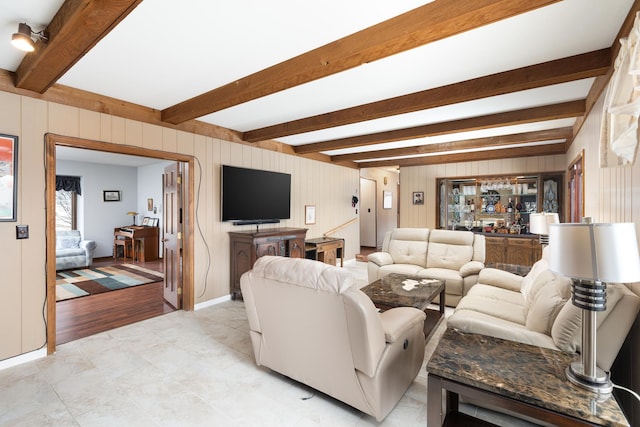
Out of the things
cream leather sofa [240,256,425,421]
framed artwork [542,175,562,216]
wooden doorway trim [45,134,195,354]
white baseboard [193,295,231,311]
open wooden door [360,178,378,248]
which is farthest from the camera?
open wooden door [360,178,378,248]

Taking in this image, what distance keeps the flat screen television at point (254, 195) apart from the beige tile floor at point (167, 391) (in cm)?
193

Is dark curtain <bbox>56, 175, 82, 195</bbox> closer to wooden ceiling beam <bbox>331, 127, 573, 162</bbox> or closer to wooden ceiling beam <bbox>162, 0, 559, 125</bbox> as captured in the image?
wooden ceiling beam <bbox>331, 127, 573, 162</bbox>

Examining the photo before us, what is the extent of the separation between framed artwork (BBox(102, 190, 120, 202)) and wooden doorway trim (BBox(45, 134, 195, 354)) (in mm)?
5408

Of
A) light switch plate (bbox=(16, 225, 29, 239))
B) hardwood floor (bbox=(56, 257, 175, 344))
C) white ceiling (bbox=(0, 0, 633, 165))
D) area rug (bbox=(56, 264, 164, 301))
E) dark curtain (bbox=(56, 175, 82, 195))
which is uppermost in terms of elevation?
white ceiling (bbox=(0, 0, 633, 165))

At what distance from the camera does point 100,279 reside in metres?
5.67

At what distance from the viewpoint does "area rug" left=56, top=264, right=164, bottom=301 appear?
489 centimetres

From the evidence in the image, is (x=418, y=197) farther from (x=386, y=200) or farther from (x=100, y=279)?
(x=100, y=279)

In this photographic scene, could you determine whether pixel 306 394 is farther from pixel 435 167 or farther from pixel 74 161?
pixel 74 161

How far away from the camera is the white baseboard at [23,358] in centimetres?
262

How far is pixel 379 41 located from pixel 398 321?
1805mm

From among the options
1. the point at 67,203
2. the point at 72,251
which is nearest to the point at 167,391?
the point at 72,251

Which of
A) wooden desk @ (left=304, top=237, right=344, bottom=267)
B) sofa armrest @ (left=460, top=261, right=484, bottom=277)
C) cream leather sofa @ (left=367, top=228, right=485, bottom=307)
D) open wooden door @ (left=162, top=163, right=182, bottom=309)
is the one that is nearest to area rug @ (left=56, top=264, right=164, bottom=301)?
open wooden door @ (left=162, top=163, right=182, bottom=309)

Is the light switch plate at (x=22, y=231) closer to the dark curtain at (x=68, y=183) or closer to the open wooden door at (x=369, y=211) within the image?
the dark curtain at (x=68, y=183)

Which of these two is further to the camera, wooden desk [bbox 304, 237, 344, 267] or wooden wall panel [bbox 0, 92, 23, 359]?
wooden desk [bbox 304, 237, 344, 267]
